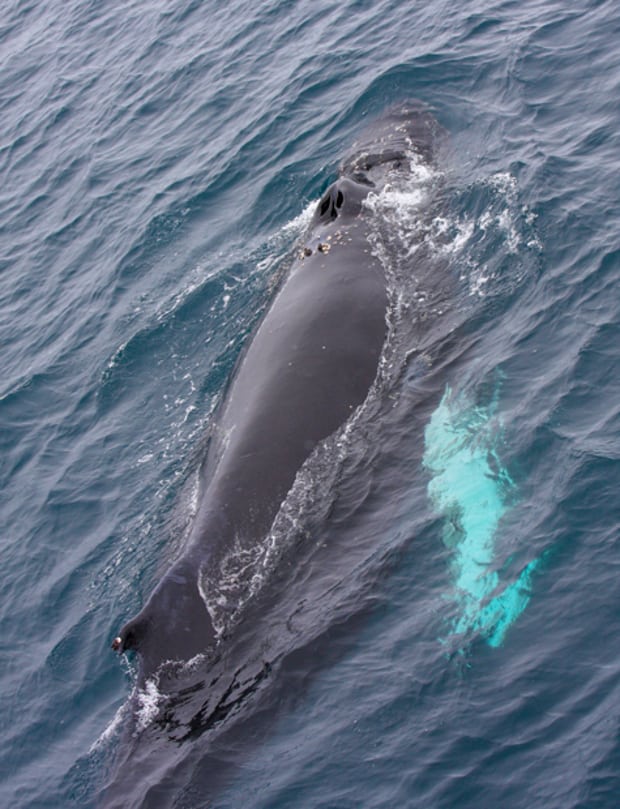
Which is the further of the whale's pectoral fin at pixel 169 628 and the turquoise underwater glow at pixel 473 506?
the whale's pectoral fin at pixel 169 628

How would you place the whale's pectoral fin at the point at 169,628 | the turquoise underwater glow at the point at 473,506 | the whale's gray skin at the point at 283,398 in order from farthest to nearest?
the whale's gray skin at the point at 283,398
the whale's pectoral fin at the point at 169,628
the turquoise underwater glow at the point at 473,506

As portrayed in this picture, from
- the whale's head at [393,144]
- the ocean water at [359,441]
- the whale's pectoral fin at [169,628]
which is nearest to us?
the ocean water at [359,441]

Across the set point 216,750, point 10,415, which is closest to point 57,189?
point 10,415

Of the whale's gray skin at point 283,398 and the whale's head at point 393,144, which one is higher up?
the whale's gray skin at point 283,398

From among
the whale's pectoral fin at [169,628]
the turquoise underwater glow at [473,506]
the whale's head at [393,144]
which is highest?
the whale's pectoral fin at [169,628]

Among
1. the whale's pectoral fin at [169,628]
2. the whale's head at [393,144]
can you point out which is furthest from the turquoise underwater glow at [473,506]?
the whale's head at [393,144]

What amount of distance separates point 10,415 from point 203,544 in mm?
10374

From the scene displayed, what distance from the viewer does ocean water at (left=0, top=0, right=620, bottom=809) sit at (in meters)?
10.9

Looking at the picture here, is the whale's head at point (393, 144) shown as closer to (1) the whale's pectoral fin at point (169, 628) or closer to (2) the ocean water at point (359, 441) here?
(2) the ocean water at point (359, 441)

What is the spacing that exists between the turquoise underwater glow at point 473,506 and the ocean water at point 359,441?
0.13 ft

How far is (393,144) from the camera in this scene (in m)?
21.8

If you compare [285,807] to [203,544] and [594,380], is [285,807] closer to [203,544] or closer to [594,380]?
[203,544]

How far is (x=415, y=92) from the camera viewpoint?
24.2m

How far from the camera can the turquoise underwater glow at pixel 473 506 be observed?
11.5m
